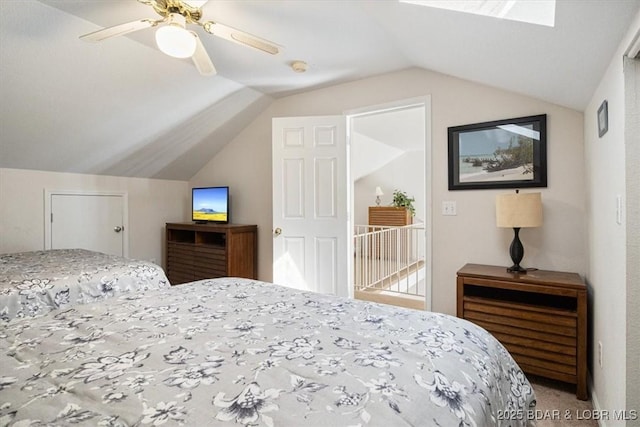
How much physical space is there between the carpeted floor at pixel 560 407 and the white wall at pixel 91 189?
4183mm

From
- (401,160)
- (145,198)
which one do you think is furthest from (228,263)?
(401,160)

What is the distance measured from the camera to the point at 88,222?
11.9 ft

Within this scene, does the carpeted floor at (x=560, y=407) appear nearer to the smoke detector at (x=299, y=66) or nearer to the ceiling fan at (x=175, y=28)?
the ceiling fan at (x=175, y=28)

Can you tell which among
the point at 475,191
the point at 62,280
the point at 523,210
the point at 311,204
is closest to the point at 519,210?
the point at 523,210

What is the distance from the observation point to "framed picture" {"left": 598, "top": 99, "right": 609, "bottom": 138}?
1.52m

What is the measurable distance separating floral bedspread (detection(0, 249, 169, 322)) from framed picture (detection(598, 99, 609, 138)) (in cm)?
283

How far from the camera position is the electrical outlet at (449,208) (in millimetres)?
2709

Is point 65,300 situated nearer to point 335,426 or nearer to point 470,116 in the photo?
point 335,426

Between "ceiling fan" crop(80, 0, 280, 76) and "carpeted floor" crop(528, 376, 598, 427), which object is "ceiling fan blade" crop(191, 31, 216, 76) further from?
"carpeted floor" crop(528, 376, 598, 427)

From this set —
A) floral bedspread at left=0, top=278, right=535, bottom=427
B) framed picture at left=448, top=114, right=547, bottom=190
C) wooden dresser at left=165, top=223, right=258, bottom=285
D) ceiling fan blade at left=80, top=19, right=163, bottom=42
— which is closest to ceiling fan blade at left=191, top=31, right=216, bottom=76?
ceiling fan blade at left=80, top=19, right=163, bottom=42

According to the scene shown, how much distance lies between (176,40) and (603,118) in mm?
2152

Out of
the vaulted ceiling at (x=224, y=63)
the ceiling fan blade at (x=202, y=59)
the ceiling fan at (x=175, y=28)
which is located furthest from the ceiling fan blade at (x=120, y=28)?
the vaulted ceiling at (x=224, y=63)

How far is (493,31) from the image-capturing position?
166 centimetres

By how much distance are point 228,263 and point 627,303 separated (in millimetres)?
3134
